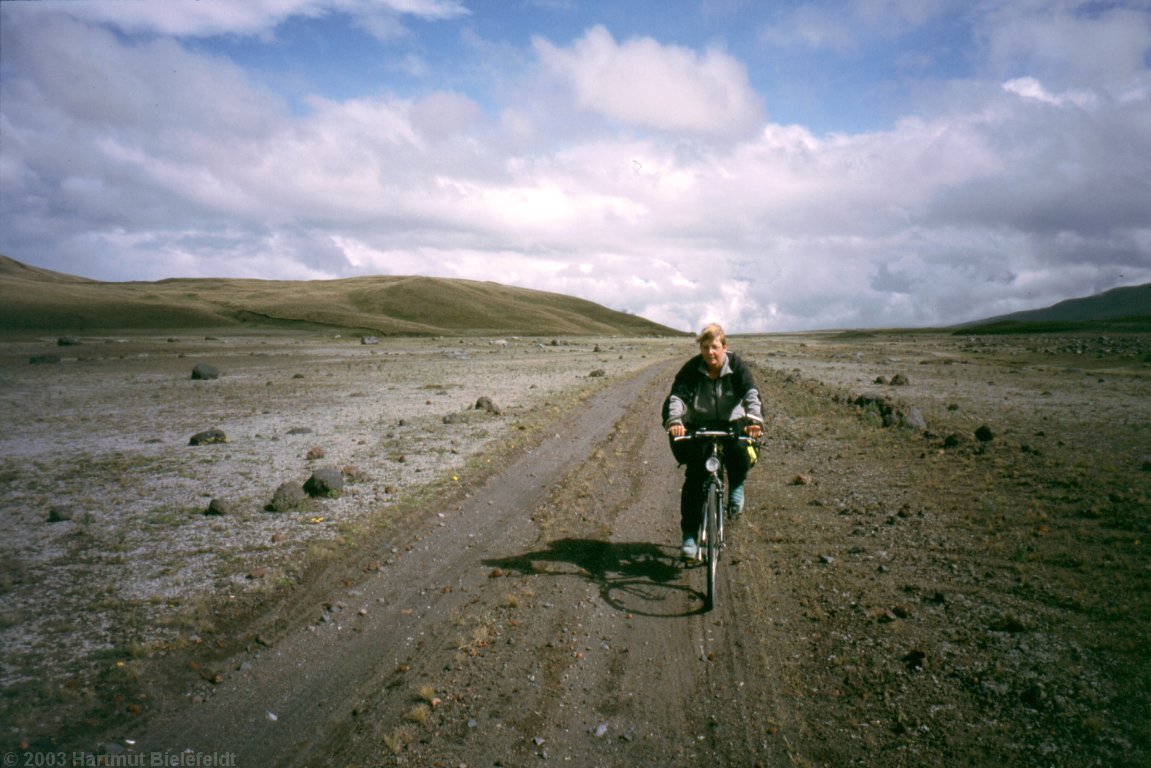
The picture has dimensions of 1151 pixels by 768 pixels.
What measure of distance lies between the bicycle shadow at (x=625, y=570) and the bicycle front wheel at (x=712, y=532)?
0.79 ft

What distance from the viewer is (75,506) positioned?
10.8 metres

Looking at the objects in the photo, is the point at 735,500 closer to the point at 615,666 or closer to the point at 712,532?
the point at 712,532

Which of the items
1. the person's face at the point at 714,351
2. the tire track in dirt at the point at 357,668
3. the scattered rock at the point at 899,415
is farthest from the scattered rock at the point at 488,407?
the person's face at the point at 714,351

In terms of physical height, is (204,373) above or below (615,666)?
above

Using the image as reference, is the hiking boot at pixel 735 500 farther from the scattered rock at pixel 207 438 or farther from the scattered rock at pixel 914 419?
the scattered rock at pixel 207 438

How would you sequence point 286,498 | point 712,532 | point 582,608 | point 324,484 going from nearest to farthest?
point 582,608 → point 712,532 → point 286,498 → point 324,484

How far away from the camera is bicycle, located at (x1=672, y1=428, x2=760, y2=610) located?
23.3ft

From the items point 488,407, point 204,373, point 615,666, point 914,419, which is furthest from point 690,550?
point 204,373

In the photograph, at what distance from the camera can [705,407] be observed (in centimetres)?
764

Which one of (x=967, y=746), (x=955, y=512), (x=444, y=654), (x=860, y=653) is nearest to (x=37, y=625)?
(x=444, y=654)

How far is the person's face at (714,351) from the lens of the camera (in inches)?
297

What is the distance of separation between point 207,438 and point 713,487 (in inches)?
579

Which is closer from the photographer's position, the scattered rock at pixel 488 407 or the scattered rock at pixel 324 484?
the scattered rock at pixel 324 484

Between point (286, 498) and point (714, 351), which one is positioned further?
point (286, 498)
